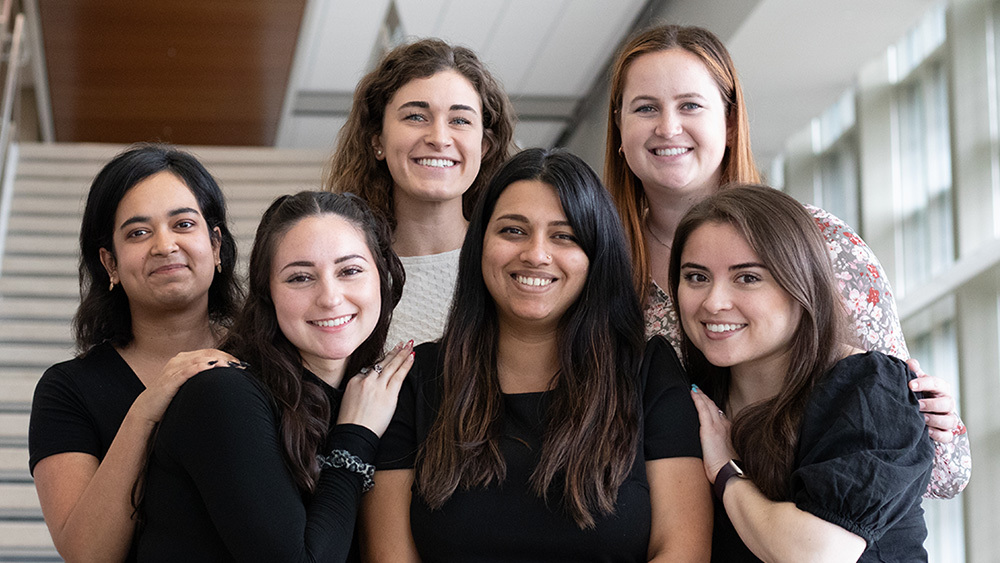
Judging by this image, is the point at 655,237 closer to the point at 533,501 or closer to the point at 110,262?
the point at 533,501

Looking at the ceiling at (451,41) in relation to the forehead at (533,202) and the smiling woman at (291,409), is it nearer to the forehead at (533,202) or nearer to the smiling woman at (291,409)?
the forehead at (533,202)

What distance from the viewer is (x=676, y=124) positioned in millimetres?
2939

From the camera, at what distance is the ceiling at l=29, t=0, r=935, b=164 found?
744cm

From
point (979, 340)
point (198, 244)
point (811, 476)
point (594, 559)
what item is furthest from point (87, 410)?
point (979, 340)

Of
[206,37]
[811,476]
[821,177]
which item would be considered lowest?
[811,476]

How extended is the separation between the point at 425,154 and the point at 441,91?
0.19m

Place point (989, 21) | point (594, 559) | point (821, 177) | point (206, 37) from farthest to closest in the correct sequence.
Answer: point (206, 37) < point (821, 177) < point (989, 21) < point (594, 559)

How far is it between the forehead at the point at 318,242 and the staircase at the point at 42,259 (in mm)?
2248

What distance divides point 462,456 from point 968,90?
5143 mm

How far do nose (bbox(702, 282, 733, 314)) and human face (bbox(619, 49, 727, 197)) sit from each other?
656 millimetres

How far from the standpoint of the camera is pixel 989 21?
6.42 m

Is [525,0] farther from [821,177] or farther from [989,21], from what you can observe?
[989,21]

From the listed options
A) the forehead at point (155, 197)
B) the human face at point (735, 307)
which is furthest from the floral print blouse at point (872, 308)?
the forehead at point (155, 197)

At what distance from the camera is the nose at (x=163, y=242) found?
2711 millimetres
